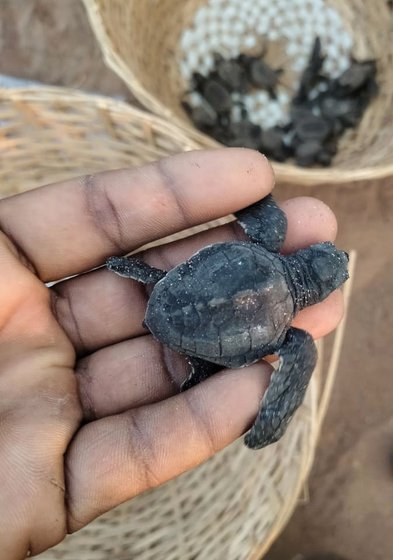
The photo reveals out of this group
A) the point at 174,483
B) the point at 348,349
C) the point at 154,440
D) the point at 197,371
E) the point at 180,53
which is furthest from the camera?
the point at 180,53

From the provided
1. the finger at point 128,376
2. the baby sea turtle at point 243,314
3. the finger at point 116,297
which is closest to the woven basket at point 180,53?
the finger at point 116,297

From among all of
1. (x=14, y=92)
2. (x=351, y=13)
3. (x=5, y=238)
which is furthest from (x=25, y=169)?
(x=351, y=13)

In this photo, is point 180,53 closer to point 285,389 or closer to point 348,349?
point 348,349

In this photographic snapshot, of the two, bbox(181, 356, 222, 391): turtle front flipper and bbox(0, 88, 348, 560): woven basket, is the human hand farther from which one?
bbox(0, 88, 348, 560): woven basket

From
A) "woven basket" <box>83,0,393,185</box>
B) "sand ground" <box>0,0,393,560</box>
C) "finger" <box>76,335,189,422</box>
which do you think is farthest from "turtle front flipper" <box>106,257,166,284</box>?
"sand ground" <box>0,0,393,560</box>

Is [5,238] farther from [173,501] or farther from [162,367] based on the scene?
[173,501]

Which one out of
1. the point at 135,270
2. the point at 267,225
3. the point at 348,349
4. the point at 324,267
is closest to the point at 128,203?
the point at 135,270
